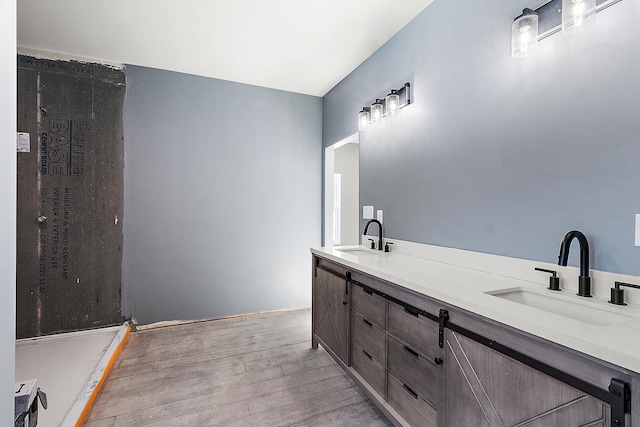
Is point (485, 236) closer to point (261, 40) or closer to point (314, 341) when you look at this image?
point (314, 341)

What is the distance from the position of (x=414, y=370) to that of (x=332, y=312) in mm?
925

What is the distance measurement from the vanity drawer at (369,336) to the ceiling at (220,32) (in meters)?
2.25

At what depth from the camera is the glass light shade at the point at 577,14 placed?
1.19 meters

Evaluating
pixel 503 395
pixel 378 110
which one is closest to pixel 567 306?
pixel 503 395

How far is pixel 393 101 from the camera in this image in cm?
238

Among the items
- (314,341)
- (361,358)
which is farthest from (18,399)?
(314,341)

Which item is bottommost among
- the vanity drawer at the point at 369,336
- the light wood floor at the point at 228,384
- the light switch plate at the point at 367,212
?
the light wood floor at the point at 228,384

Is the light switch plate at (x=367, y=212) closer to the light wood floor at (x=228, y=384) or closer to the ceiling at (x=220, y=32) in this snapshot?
the light wood floor at (x=228, y=384)

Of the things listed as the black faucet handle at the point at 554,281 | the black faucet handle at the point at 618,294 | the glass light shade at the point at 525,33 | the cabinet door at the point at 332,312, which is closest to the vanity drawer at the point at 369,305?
the cabinet door at the point at 332,312

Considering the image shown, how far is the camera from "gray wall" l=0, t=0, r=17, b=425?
0.88m

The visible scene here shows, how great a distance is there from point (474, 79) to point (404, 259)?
4.09 feet

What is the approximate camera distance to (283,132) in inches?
144

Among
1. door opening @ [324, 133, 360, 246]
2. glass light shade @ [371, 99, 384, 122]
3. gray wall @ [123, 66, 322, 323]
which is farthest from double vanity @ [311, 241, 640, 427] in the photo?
door opening @ [324, 133, 360, 246]

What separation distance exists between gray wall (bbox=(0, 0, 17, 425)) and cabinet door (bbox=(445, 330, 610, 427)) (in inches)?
60.8
